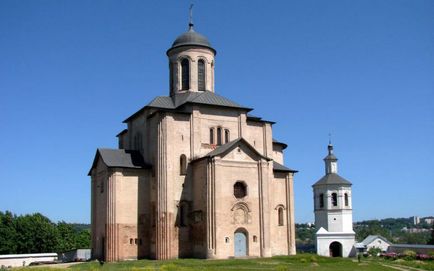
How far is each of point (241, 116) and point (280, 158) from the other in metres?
6.47

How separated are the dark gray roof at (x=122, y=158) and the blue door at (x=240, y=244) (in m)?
7.88

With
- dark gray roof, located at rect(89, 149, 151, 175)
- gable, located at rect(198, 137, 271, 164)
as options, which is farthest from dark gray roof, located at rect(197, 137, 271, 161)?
dark gray roof, located at rect(89, 149, 151, 175)

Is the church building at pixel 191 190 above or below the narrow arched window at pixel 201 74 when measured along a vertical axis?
below

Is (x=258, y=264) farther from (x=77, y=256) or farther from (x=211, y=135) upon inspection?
(x=77, y=256)

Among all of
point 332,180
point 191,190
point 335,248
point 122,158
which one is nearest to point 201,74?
point 122,158

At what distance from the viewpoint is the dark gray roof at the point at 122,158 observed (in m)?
37.1

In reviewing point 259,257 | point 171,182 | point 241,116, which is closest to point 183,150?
point 171,182

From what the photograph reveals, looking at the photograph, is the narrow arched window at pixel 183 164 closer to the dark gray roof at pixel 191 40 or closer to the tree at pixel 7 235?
the dark gray roof at pixel 191 40

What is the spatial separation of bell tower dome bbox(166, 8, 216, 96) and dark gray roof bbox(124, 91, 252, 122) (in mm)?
909

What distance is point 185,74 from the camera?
1651 inches

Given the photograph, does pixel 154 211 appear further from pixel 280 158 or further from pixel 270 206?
pixel 280 158

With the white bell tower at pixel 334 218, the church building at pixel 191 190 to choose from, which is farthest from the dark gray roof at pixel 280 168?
the white bell tower at pixel 334 218

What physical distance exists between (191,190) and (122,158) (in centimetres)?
558

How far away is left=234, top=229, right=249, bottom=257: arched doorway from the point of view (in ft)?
115
